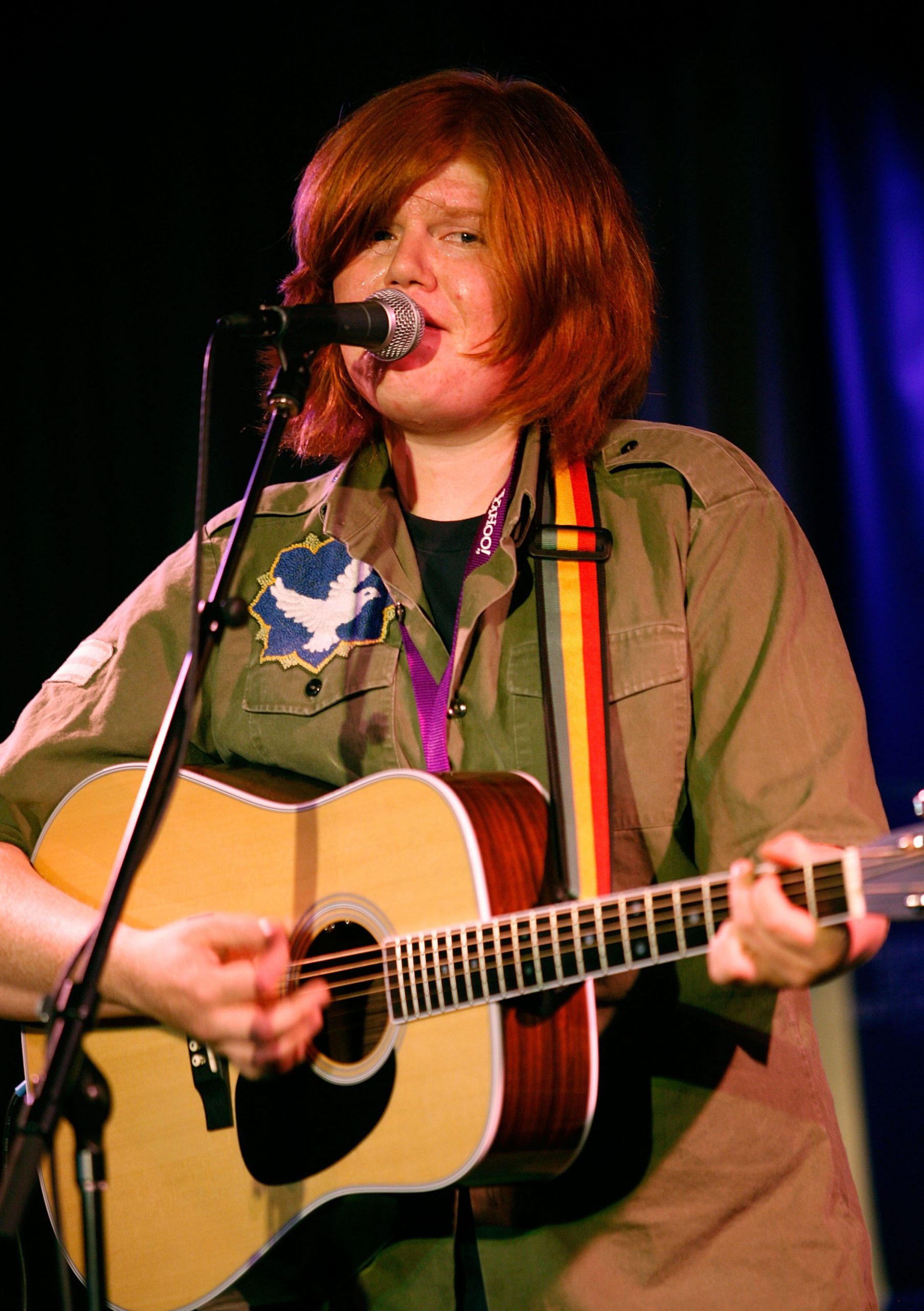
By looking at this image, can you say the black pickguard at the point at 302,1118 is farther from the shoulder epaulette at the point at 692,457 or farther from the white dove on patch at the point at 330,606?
the shoulder epaulette at the point at 692,457

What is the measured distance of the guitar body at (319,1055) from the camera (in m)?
1.50

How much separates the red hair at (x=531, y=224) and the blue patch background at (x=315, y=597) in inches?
14.9

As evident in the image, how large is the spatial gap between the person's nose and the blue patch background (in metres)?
0.48

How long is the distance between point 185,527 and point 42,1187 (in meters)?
1.98

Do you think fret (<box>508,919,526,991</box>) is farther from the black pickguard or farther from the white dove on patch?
the white dove on patch

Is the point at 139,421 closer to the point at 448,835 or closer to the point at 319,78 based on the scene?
the point at 319,78

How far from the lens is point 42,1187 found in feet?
6.48

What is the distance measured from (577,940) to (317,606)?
90 cm

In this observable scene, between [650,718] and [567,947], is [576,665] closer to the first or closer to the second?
[650,718]

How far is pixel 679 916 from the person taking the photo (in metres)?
1.40

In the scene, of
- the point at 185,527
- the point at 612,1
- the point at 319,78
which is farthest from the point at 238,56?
the point at 185,527

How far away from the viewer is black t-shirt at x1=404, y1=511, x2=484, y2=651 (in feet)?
6.61

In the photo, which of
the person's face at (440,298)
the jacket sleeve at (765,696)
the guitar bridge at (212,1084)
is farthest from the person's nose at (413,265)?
the guitar bridge at (212,1084)

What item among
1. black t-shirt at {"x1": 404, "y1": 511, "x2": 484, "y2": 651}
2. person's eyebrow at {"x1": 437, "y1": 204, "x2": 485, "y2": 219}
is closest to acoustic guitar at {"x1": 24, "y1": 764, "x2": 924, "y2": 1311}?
black t-shirt at {"x1": 404, "y1": 511, "x2": 484, "y2": 651}
